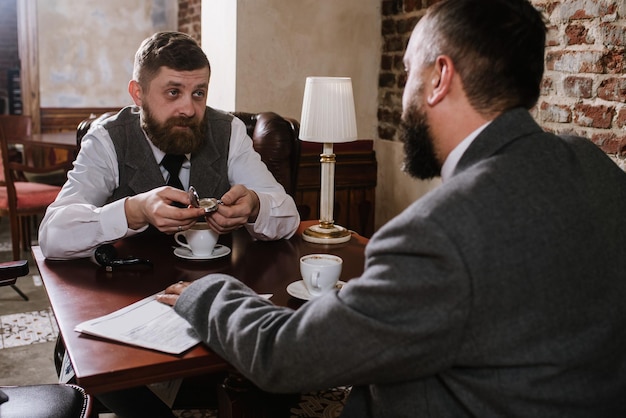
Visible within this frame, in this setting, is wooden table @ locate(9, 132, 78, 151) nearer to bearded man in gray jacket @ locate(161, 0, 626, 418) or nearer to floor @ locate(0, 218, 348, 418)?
floor @ locate(0, 218, 348, 418)

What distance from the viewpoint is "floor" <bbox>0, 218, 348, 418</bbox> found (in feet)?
8.56

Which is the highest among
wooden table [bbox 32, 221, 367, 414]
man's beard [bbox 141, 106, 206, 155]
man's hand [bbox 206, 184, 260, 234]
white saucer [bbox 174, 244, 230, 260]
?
man's beard [bbox 141, 106, 206, 155]

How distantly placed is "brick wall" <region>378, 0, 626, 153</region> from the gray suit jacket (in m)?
1.42

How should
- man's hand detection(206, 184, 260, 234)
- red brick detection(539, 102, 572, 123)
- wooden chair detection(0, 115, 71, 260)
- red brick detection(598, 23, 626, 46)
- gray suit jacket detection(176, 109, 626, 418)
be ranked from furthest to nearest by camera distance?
wooden chair detection(0, 115, 71, 260)
red brick detection(539, 102, 572, 123)
red brick detection(598, 23, 626, 46)
man's hand detection(206, 184, 260, 234)
gray suit jacket detection(176, 109, 626, 418)

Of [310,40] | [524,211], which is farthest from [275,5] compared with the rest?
[524,211]

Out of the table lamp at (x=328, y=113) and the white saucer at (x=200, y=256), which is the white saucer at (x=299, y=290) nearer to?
the white saucer at (x=200, y=256)

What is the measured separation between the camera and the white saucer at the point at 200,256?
177 centimetres

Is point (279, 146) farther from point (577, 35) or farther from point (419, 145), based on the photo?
point (419, 145)

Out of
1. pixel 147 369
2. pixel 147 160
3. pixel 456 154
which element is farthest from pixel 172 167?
pixel 456 154

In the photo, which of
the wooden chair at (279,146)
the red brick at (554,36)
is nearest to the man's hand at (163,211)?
the wooden chair at (279,146)

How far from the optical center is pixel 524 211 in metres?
0.96

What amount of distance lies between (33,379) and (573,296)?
2551 mm

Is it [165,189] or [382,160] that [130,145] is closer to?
[165,189]

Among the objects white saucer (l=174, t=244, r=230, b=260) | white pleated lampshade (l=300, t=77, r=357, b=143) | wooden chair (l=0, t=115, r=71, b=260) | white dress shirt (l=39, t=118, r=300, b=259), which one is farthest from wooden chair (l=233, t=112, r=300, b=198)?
wooden chair (l=0, t=115, r=71, b=260)
